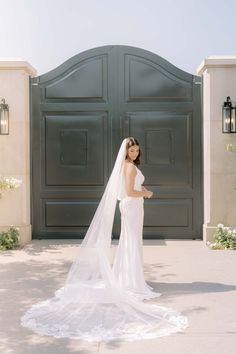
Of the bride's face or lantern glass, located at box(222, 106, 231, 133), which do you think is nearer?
the bride's face

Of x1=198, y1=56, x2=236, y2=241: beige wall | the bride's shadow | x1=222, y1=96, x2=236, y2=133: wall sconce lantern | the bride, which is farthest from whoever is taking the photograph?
x1=198, y1=56, x2=236, y2=241: beige wall

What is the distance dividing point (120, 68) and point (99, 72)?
431mm

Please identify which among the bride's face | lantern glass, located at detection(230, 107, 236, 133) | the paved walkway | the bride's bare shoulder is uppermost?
lantern glass, located at detection(230, 107, 236, 133)

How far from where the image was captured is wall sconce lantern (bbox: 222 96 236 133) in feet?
28.6

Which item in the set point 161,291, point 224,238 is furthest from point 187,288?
point 224,238

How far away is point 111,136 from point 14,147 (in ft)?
6.31

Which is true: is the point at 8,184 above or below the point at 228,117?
below

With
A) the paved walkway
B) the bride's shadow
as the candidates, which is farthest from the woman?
the paved walkway

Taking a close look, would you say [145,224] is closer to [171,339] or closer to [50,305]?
[50,305]

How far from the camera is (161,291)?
18.5 feet

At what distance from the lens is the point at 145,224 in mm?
9367

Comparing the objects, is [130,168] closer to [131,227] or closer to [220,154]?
[131,227]

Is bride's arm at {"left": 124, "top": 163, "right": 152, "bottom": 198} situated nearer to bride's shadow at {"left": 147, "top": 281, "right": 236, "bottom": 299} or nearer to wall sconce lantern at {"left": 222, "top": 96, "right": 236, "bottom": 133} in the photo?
bride's shadow at {"left": 147, "top": 281, "right": 236, "bottom": 299}

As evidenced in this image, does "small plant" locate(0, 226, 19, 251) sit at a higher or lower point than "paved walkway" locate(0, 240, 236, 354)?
higher
